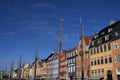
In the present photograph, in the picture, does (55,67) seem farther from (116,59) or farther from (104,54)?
(116,59)

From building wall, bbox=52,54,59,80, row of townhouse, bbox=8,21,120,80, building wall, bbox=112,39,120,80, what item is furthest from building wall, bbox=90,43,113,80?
building wall, bbox=52,54,59,80

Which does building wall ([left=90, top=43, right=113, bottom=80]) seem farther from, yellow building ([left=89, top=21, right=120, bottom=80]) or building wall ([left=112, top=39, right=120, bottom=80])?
building wall ([left=112, top=39, right=120, bottom=80])

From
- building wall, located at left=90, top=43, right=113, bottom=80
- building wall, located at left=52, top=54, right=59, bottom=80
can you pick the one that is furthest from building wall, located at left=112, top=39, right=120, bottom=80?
building wall, located at left=52, top=54, right=59, bottom=80

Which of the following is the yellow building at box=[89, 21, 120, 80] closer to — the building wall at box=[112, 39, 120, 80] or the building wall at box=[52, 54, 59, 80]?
the building wall at box=[112, 39, 120, 80]

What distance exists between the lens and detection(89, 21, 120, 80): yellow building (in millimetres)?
58653

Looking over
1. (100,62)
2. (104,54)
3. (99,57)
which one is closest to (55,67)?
(99,57)

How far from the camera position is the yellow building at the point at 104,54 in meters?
58.7

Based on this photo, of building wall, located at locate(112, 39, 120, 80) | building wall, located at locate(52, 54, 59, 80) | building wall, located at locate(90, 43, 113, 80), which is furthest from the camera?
building wall, located at locate(52, 54, 59, 80)

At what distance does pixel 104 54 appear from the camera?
204 ft

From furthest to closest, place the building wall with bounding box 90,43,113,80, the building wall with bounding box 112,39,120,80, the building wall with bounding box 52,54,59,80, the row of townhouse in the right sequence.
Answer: the building wall with bounding box 52,54,59,80
the building wall with bounding box 90,43,113,80
the row of townhouse
the building wall with bounding box 112,39,120,80

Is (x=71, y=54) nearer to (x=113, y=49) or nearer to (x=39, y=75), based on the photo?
(x=113, y=49)

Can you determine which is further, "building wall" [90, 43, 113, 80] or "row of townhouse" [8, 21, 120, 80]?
"building wall" [90, 43, 113, 80]

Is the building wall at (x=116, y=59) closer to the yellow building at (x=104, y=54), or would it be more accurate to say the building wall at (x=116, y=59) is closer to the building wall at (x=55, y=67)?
the yellow building at (x=104, y=54)

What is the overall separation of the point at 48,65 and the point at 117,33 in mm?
73122
